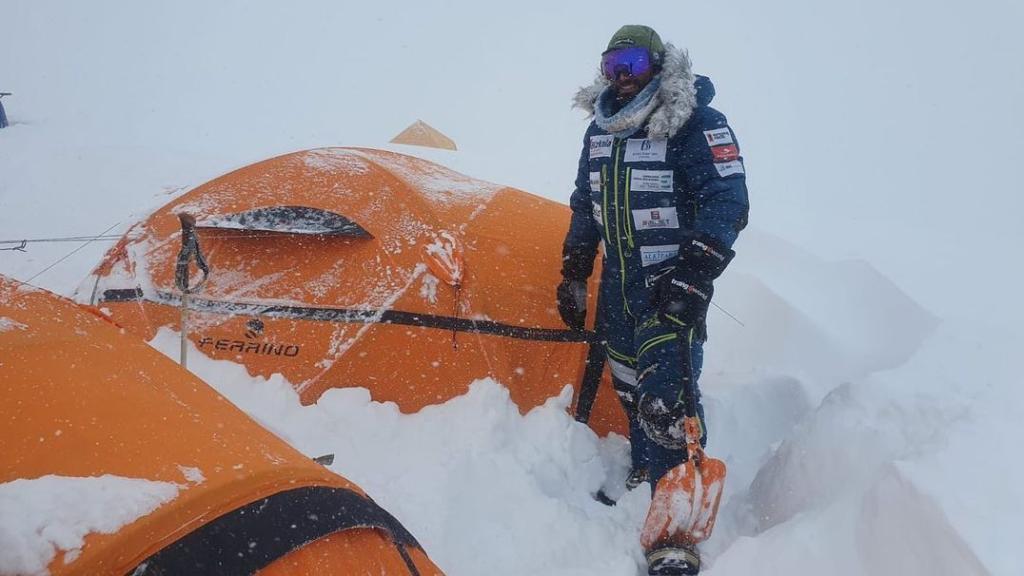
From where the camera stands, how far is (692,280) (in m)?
2.81

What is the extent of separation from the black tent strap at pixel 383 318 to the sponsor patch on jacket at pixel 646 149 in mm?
905

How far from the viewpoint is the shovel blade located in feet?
8.80

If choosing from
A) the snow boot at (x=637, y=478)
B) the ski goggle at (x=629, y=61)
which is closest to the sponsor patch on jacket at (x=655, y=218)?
the ski goggle at (x=629, y=61)

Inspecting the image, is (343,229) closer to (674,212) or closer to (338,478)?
(674,212)

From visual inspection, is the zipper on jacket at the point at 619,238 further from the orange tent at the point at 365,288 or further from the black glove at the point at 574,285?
the orange tent at the point at 365,288

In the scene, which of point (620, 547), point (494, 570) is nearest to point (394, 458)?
point (494, 570)

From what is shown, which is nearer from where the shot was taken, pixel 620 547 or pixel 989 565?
pixel 989 565

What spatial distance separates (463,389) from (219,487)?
2084mm

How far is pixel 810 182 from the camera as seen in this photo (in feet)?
A: 53.9

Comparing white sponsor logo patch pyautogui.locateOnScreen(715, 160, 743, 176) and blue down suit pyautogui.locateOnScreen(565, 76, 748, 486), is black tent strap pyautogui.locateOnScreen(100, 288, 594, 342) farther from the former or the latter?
white sponsor logo patch pyautogui.locateOnScreen(715, 160, 743, 176)

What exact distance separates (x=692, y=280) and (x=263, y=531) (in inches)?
73.7

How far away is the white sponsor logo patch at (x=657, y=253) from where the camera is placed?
309 centimetres

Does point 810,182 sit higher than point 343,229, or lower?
lower

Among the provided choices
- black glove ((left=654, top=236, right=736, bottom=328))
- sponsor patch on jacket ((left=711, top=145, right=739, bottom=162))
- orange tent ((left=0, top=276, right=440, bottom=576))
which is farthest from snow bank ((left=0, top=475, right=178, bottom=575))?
sponsor patch on jacket ((left=711, top=145, right=739, bottom=162))
